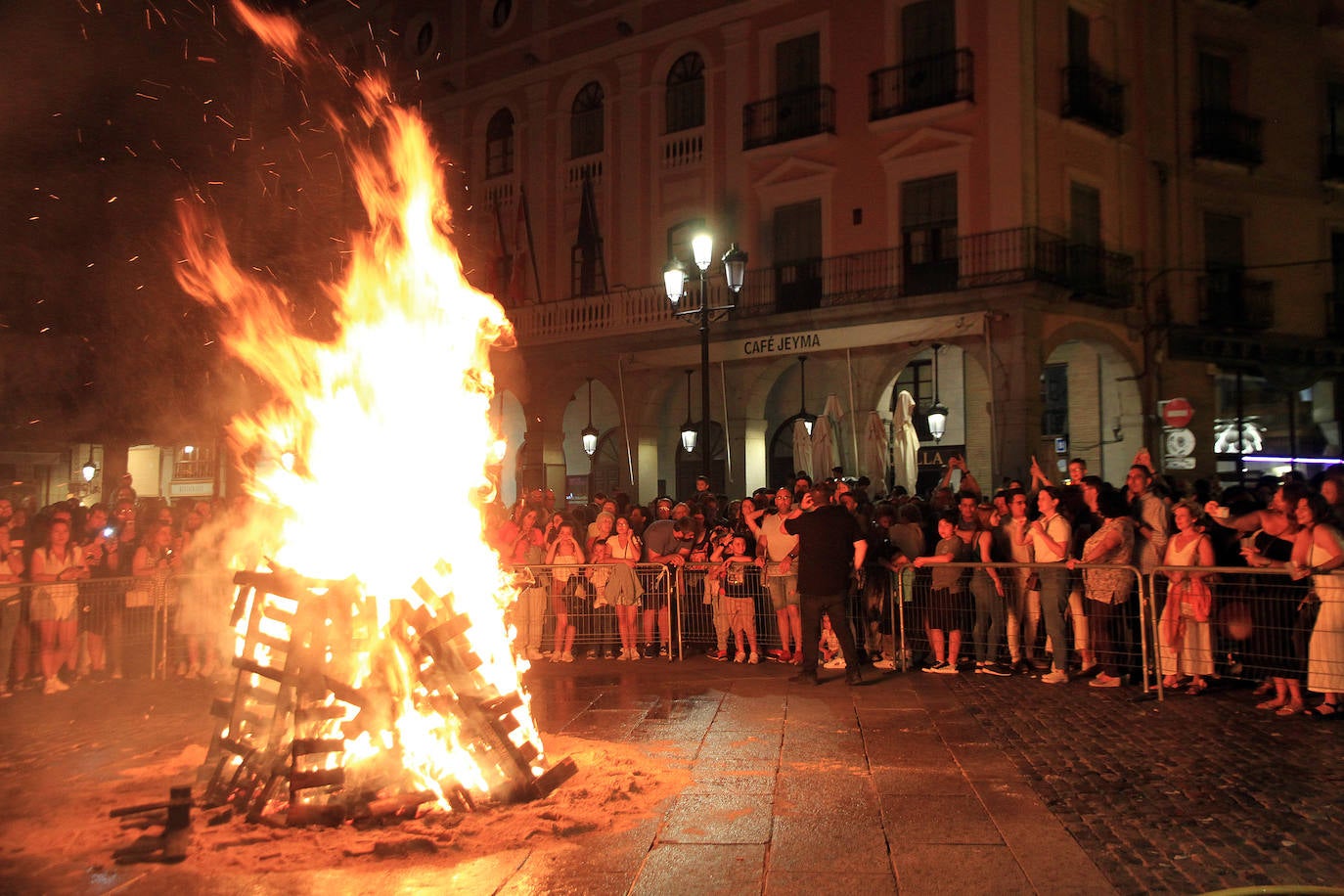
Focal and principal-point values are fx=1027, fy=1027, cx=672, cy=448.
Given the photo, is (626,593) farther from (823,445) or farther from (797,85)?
(797,85)

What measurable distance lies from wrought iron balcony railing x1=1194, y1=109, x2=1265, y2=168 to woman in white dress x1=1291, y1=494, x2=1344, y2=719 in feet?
49.7

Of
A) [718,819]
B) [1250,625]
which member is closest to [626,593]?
[718,819]

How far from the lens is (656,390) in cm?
2270

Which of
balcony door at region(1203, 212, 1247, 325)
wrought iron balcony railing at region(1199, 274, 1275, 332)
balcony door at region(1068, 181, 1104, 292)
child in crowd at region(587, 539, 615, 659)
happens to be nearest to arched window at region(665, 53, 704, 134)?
balcony door at region(1068, 181, 1104, 292)

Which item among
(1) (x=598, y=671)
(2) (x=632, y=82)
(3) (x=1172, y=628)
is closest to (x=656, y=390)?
(2) (x=632, y=82)

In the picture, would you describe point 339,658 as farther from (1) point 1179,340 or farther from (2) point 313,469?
(1) point 1179,340

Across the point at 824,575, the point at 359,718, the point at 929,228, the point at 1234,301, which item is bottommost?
the point at 359,718

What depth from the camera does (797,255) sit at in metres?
21.2

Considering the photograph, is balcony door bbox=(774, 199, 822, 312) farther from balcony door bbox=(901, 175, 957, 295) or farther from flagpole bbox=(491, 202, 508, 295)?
flagpole bbox=(491, 202, 508, 295)

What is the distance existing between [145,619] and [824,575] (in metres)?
7.19

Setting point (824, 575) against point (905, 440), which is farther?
point (905, 440)

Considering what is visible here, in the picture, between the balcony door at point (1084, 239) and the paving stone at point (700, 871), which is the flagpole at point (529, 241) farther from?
the paving stone at point (700, 871)

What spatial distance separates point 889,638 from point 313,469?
20.0 feet

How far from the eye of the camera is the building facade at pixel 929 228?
61.5 ft
